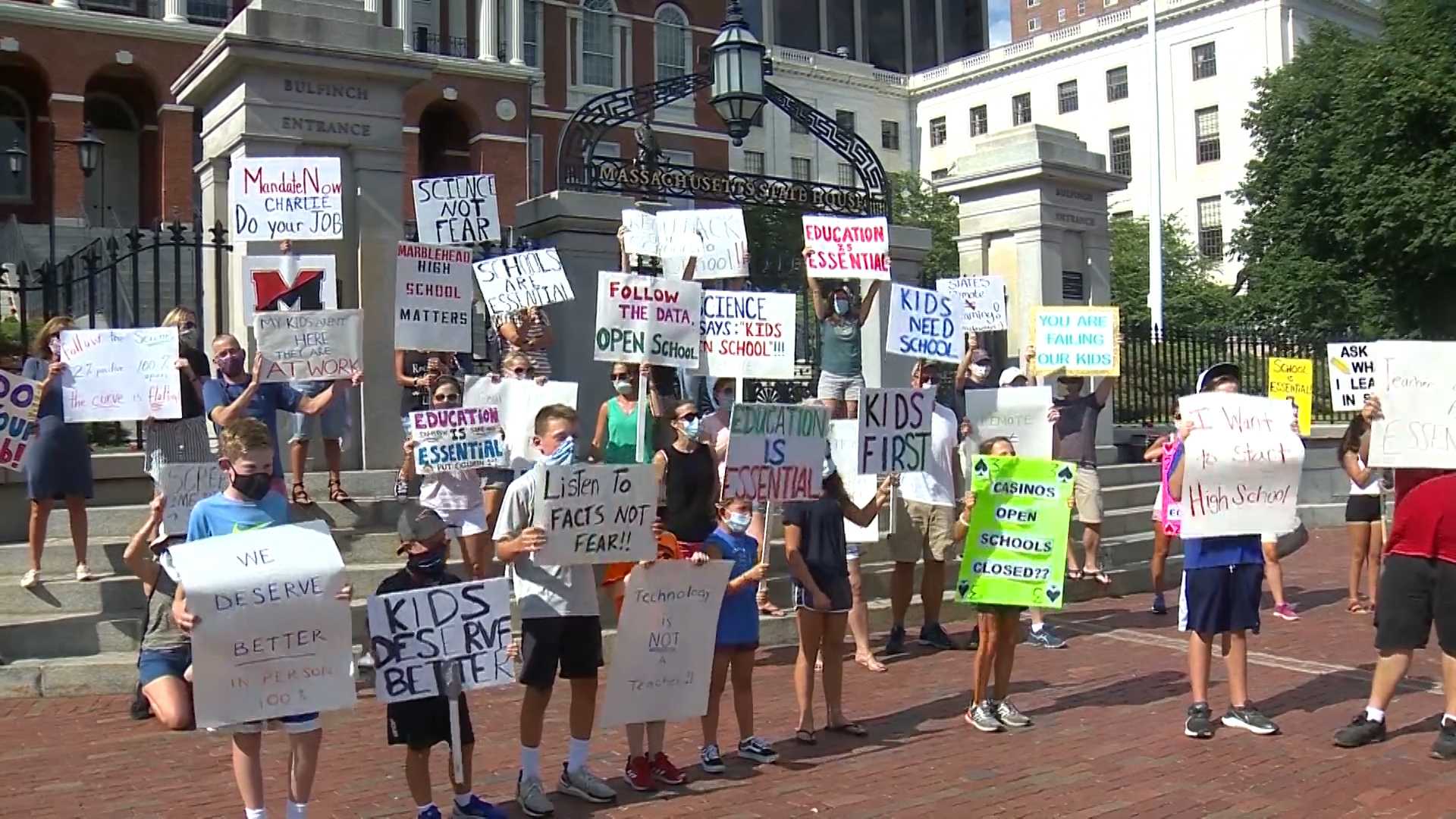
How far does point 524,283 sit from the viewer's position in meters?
10.8

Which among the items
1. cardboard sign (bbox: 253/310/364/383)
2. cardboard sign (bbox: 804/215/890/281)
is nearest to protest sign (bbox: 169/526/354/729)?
cardboard sign (bbox: 253/310/364/383)

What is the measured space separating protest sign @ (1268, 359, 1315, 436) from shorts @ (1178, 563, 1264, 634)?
27.0ft

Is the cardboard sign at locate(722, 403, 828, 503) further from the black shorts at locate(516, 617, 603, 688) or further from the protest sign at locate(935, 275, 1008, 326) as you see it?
the protest sign at locate(935, 275, 1008, 326)

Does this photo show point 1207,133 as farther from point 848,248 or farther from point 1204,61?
point 848,248

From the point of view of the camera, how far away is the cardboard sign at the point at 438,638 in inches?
221

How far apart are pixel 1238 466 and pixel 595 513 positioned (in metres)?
3.93

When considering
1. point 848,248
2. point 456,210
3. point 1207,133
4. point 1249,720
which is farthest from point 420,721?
point 1207,133

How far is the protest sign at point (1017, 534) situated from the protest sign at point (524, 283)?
Result: 4.21 meters

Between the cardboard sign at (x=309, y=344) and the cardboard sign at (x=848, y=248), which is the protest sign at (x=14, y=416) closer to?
the cardboard sign at (x=309, y=344)

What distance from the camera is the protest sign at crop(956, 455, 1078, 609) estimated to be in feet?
25.5

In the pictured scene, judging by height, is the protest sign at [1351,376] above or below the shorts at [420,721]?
above

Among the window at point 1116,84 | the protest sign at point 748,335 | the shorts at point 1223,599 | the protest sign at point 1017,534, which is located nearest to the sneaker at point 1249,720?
the shorts at point 1223,599

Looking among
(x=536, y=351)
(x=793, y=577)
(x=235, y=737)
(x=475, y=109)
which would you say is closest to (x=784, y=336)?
(x=536, y=351)

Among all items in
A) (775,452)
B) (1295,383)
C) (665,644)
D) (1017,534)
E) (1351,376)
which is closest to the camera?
(665,644)
